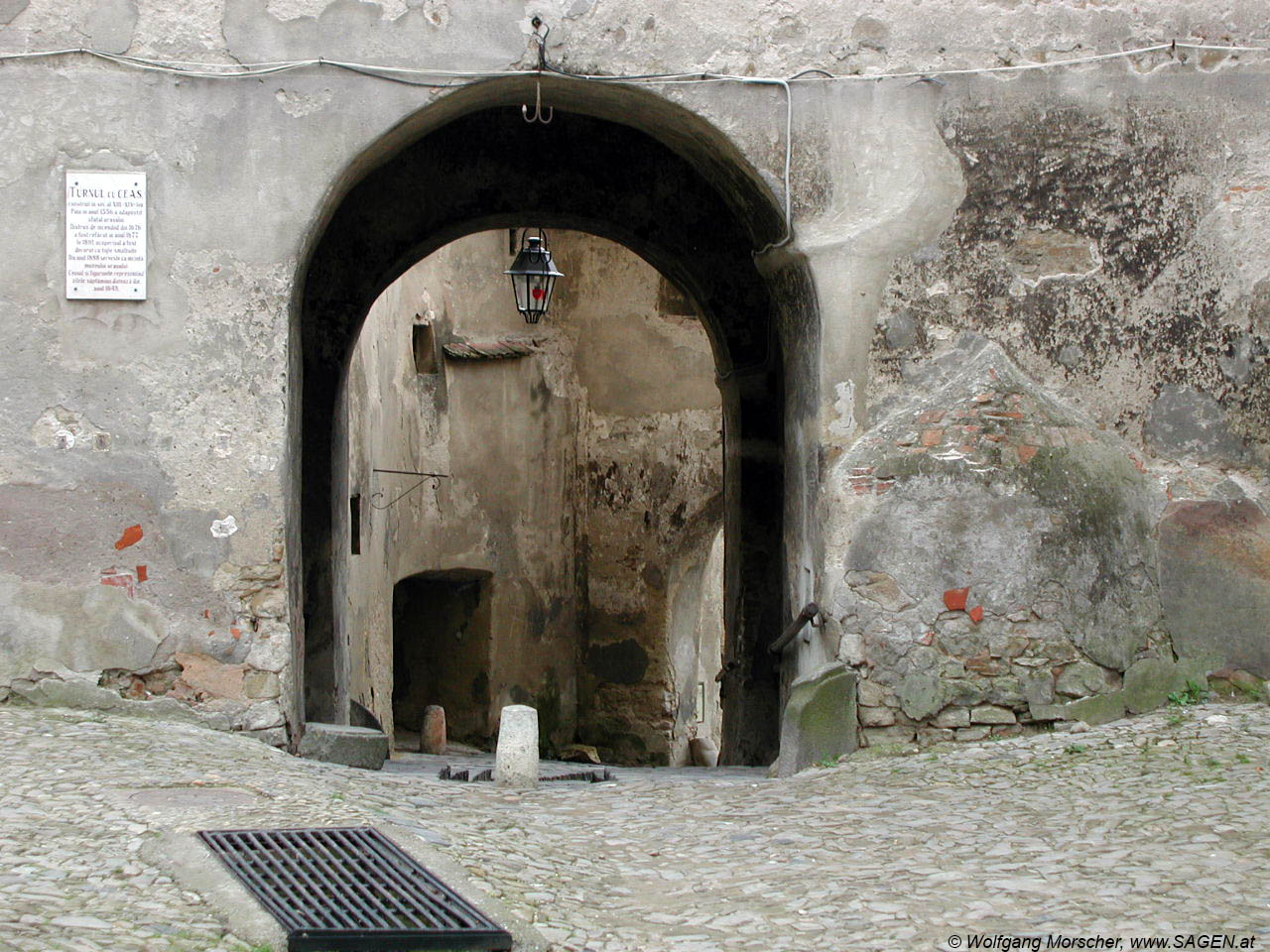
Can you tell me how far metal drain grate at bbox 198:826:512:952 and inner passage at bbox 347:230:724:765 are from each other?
35.5ft

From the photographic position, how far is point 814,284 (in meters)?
5.78

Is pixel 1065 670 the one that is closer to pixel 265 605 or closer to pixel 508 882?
pixel 508 882

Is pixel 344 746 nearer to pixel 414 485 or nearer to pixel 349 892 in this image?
pixel 349 892

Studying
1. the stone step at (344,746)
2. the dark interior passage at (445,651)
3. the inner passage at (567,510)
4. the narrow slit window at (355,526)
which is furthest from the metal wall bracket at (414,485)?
the stone step at (344,746)

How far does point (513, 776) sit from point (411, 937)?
258 centimetres

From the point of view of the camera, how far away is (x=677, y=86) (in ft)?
18.7

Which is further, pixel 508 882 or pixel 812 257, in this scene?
pixel 812 257

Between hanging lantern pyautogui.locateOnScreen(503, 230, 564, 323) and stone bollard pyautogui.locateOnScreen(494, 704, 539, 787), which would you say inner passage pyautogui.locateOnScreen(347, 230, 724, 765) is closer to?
hanging lantern pyautogui.locateOnScreen(503, 230, 564, 323)

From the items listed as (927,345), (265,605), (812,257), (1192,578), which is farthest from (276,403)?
(1192,578)

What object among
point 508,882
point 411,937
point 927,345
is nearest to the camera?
point 411,937

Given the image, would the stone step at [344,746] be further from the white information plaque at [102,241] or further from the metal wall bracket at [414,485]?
the metal wall bracket at [414,485]

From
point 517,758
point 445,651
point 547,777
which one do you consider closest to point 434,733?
point 445,651

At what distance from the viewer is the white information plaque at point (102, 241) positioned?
5.43 meters

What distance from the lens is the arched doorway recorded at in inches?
316
